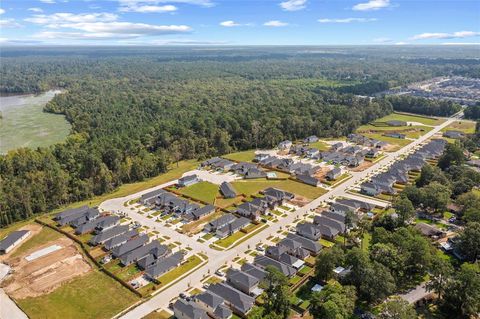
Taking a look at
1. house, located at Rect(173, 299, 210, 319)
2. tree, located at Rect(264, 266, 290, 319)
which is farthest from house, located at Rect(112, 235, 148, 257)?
tree, located at Rect(264, 266, 290, 319)

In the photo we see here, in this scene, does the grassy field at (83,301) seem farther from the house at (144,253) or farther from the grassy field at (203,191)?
the grassy field at (203,191)

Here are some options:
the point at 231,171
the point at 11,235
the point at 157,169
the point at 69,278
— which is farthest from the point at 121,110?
the point at 69,278

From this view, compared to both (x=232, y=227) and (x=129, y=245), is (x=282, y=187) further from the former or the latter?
(x=129, y=245)

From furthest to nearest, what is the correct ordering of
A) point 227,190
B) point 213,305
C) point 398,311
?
point 227,190
point 213,305
point 398,311

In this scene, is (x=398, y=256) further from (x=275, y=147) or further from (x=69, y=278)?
(x=275, y=147)

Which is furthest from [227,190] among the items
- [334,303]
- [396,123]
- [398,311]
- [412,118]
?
[412,118]

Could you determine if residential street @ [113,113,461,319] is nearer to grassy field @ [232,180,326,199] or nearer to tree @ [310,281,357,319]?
grassy field @ [232,180,326,199]
